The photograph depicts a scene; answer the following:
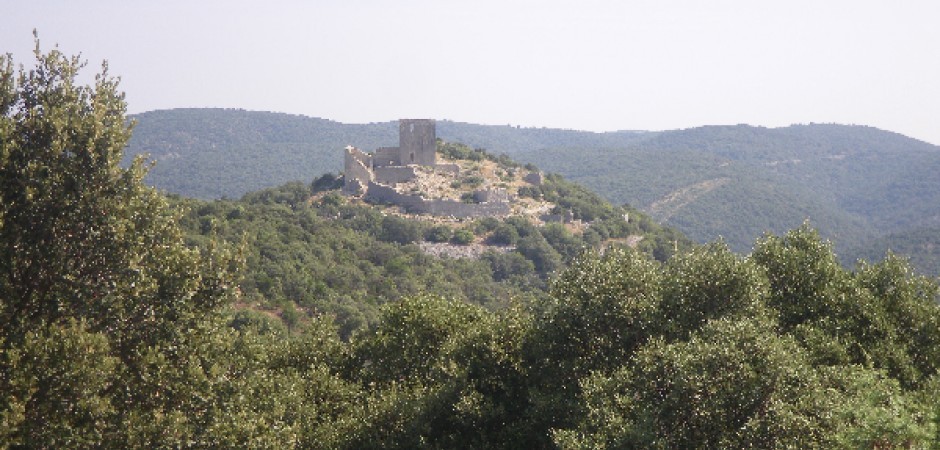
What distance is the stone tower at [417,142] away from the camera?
293 feet

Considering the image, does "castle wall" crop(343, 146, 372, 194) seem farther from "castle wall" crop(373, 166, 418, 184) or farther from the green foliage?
the green foliage

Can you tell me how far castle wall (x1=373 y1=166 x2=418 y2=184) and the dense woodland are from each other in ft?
225

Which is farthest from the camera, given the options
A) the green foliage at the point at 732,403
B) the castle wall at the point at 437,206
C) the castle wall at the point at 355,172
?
the castle wall at the point at 355,172

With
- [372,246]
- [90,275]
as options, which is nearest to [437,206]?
[372,246]

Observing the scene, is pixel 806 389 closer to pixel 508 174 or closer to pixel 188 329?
pixel 188 329

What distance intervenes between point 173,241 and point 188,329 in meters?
2.20

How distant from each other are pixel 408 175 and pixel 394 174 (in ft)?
6.07

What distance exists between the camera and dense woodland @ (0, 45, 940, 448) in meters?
11.5

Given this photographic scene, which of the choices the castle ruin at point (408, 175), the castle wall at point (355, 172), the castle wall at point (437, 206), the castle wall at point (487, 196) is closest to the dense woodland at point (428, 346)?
the castle wall at point (437, 206)

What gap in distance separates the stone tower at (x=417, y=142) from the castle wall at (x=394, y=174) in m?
2.80

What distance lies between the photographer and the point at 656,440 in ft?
39.7

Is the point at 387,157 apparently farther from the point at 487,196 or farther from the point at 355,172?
the point at 487,196

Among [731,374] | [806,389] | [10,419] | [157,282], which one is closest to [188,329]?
[157,282]

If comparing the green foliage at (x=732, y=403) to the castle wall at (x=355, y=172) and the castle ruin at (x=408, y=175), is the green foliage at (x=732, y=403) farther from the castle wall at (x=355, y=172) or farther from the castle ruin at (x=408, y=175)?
the castle wall at (x=355, y=172)
